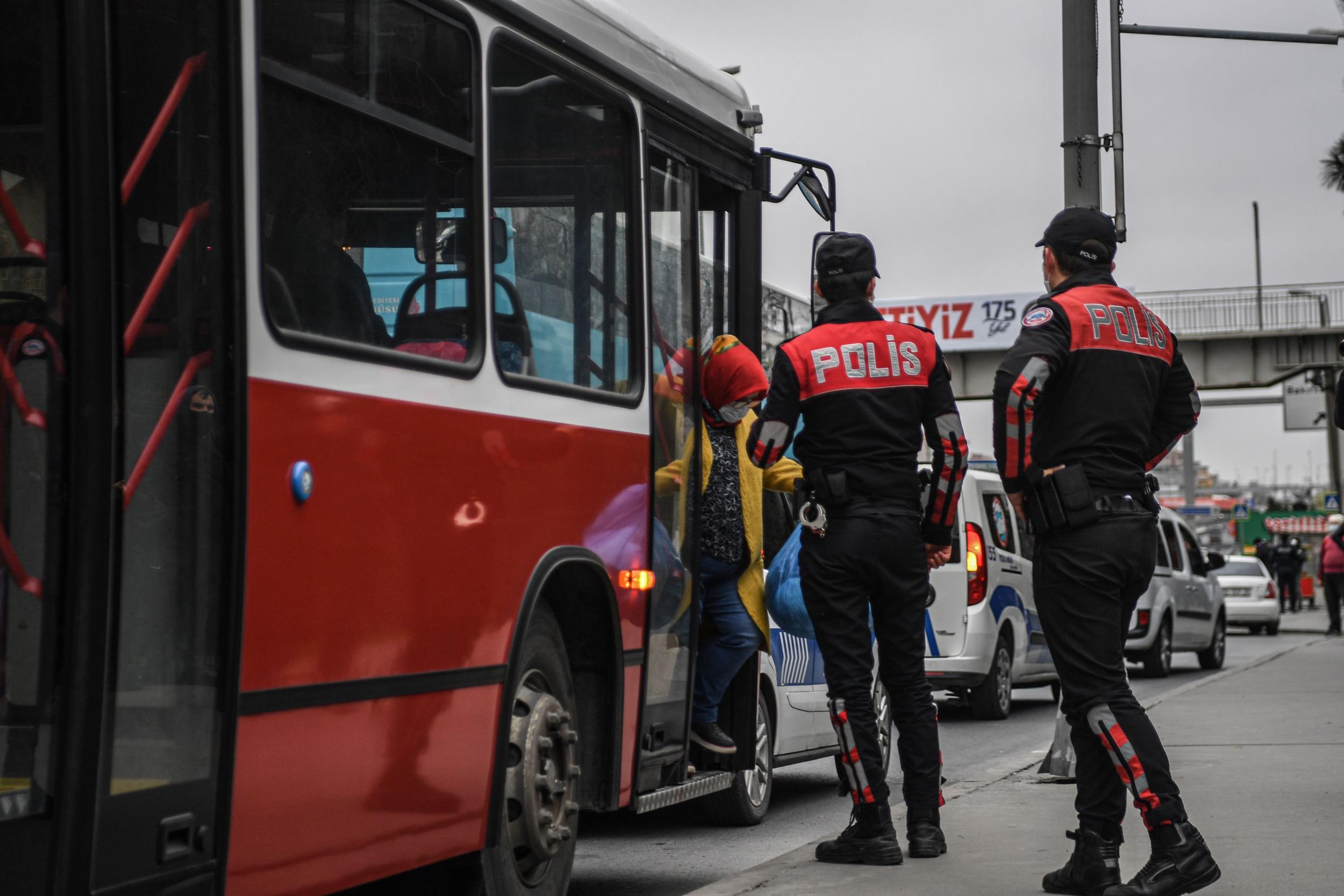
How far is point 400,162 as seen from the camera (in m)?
4.61

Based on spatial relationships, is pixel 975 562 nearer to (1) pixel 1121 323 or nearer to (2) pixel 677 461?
(2) pixel 677 461

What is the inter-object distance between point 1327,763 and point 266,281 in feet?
23.9

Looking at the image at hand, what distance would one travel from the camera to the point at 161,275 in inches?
147

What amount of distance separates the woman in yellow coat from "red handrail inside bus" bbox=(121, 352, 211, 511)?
123 inches

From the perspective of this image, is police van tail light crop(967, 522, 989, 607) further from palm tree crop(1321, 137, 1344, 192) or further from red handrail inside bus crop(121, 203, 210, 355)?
palm tree crop(1321, 137, 1344, 192)

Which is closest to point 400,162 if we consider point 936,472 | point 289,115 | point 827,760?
point 289,115

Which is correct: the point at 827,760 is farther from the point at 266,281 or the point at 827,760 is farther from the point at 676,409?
the point at 266,281

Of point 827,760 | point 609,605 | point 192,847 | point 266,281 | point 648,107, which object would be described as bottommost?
point 827,760

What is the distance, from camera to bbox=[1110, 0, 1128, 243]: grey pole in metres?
10.7

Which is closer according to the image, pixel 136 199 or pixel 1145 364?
pixel 136 199

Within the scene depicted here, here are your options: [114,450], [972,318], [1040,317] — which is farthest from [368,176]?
[972,318]

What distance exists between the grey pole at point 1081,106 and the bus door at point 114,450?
6.87 metres

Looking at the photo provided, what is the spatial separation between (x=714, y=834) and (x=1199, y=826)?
2.11 meters

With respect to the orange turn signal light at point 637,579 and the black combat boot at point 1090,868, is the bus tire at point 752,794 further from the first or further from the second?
the black combat boot at point 1090,868
